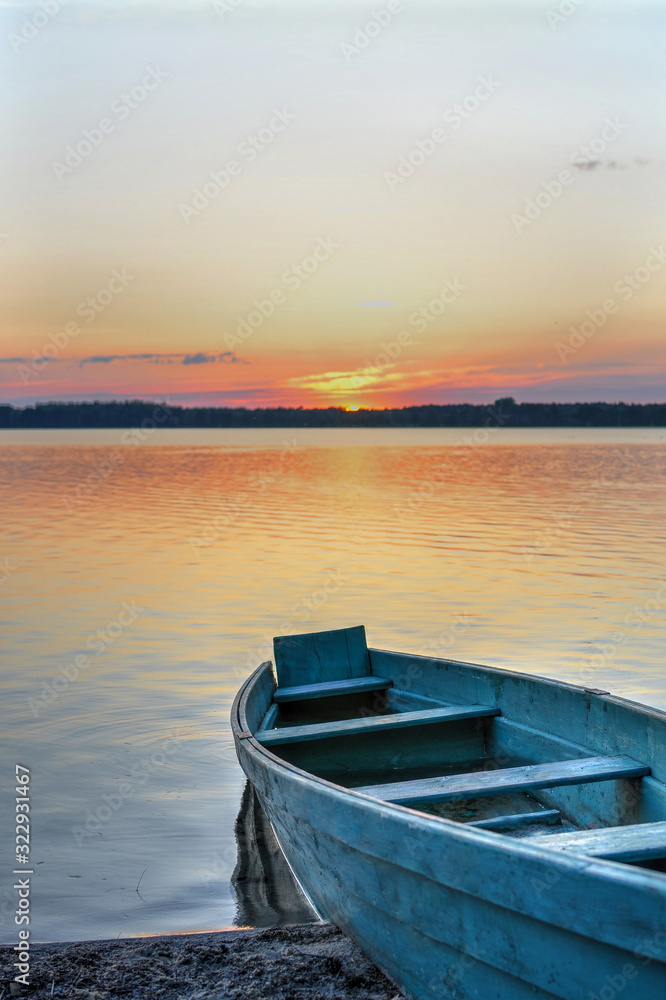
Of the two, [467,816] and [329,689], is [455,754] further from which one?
[329,689]

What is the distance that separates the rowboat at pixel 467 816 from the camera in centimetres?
284

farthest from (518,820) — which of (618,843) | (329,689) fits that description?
(329,689)

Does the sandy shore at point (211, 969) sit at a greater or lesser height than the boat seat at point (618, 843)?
lesser

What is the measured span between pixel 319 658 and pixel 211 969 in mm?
3219

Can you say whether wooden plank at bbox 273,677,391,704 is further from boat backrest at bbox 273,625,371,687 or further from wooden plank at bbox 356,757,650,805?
wooden plank at bbox 356,757,650,805

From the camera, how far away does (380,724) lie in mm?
5961

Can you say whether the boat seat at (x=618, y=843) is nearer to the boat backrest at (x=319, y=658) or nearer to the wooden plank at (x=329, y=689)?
the wooden plank at (x=329, y=689)

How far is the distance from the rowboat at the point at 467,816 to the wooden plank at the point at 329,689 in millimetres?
15

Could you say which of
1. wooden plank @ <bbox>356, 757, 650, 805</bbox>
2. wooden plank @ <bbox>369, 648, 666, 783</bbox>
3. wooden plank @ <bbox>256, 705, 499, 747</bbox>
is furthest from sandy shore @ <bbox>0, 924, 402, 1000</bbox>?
wooden plank @ <bbox>369, 648, 666, 783</bbox>

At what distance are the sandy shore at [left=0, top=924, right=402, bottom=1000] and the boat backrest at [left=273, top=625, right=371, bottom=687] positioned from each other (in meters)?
2.68

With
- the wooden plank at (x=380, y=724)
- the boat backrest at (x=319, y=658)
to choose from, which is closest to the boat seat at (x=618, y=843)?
the wooden plank at (x=380, y=724)

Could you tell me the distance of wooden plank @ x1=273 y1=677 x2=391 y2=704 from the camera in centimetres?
689

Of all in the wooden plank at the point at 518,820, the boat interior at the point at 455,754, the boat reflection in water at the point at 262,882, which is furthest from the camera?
the boat reflection in water at the point at 262,882

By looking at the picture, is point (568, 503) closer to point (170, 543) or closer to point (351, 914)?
point (170, 543)
